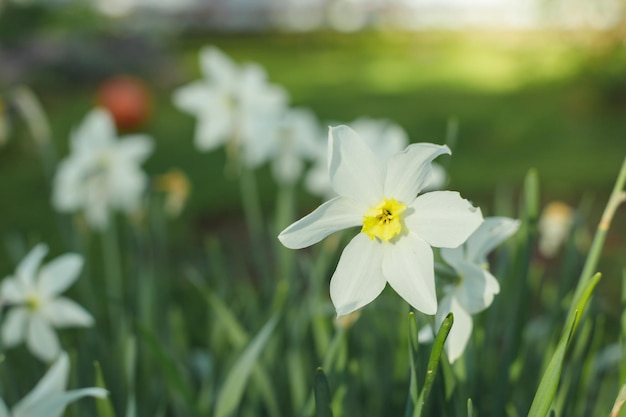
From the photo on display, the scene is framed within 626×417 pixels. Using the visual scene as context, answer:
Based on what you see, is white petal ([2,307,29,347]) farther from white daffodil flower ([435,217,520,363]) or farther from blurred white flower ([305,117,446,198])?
white daffodil flower ([435,217,520,363])

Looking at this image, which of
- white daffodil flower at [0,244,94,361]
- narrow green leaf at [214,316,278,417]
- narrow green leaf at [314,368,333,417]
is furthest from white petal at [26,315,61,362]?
narrow green leaf at [314,368,333,417]

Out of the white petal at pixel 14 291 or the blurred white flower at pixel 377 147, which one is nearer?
the white petal at pixel 14 291

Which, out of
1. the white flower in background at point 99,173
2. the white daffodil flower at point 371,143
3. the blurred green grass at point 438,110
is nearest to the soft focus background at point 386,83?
the blurred green grass at point 438,110

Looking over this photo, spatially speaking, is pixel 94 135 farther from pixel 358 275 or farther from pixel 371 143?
pixel 358 275

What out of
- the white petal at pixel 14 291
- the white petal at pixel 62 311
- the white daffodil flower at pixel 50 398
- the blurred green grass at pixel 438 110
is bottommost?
the blurred green grass at pixel 438 110

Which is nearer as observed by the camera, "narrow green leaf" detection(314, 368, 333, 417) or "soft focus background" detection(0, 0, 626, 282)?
"narrow green leaf" detection(314, 368, 333, 417)

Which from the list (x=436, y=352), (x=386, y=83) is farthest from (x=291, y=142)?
(x=386, y=83)

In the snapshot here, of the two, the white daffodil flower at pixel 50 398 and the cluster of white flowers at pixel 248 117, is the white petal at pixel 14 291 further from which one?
the cluster of white flowers at pixel 248 117
